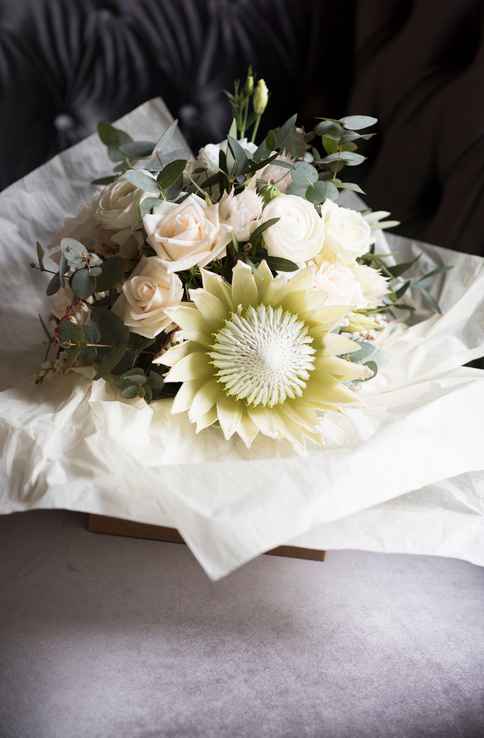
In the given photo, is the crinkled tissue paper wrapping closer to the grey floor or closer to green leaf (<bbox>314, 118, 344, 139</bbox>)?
the grey floor

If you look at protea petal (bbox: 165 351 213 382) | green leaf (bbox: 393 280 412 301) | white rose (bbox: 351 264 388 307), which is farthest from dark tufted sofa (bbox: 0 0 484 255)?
protea petal (bbox: 165 351 213 382)

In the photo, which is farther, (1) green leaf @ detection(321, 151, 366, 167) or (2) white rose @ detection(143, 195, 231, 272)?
(1) green leaf @ detection(321, 151, 366, 167)

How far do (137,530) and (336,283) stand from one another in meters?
0.28

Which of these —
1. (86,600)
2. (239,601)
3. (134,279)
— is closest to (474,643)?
(239,601)

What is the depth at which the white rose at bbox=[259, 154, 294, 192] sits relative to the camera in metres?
0.69

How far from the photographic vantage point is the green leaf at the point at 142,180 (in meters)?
0.62

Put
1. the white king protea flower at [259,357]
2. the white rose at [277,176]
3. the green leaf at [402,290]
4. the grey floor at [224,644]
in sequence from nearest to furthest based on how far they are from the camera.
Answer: the grey floor at [224,644], the white king protea flower at [259,357], the white rose at [277,176], the green leaf at [402,290]

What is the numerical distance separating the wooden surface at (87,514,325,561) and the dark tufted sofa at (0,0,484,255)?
1.48 feet

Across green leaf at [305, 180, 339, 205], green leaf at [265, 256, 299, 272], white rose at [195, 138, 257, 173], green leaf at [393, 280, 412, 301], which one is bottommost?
green leaf at [393, 280, 412, 301]

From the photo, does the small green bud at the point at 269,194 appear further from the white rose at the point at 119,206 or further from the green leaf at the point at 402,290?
the green leaf at the point at 402,290

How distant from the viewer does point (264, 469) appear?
1.77ft

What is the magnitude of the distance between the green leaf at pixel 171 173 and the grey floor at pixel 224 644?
305 millimetres

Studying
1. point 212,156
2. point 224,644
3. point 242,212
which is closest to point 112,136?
point 212,156

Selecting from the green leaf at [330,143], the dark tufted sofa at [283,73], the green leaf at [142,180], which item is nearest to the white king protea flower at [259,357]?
the green leaf at [142,180]
